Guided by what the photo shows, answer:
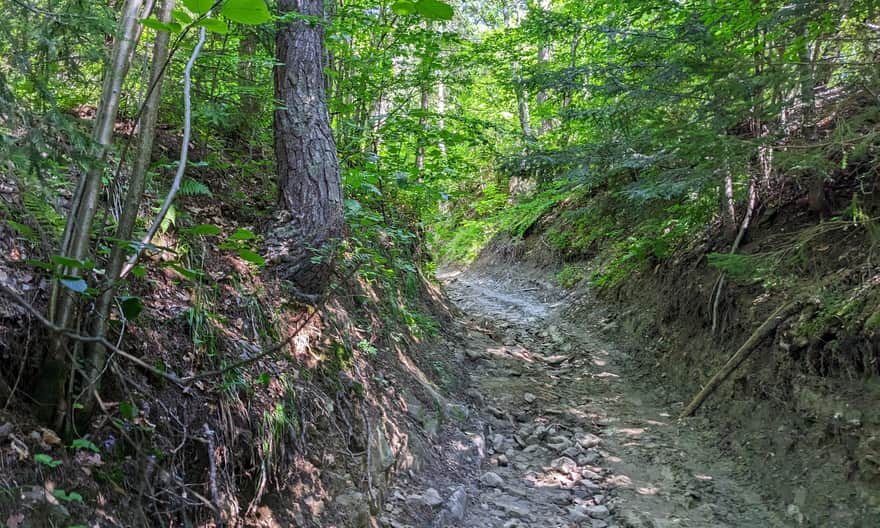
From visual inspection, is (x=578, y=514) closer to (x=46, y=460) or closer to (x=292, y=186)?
(x=292, y=186)

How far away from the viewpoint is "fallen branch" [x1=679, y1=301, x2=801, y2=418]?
257 inches

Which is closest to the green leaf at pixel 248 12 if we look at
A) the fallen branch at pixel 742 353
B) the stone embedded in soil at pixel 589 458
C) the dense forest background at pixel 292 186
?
the dense forest background at pixel 292 186

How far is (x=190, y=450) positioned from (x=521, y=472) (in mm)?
3893

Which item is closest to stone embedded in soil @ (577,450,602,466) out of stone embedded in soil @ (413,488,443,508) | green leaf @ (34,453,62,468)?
stone embedded in soil @ (413,488,443,508)

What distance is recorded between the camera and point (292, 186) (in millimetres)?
5332

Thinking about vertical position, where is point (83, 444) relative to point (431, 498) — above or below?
above

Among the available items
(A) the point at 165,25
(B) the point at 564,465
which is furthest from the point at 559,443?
(A) the point at 165,25

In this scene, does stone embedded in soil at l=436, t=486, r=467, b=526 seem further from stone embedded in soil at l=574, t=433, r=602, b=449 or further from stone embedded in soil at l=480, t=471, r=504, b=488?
stone embedded in soil at l=574, t=433, r=602, b=449

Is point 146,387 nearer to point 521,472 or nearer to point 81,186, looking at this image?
point 81,186

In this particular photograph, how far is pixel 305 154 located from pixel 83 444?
3.53 metres

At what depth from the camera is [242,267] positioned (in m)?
4.54

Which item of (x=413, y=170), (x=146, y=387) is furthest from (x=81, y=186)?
(x=413, y=170)

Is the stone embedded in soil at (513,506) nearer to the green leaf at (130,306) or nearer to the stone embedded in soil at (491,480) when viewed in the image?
the stone embedded in soil at (491,480)

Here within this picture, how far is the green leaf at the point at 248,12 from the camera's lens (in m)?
1.51
